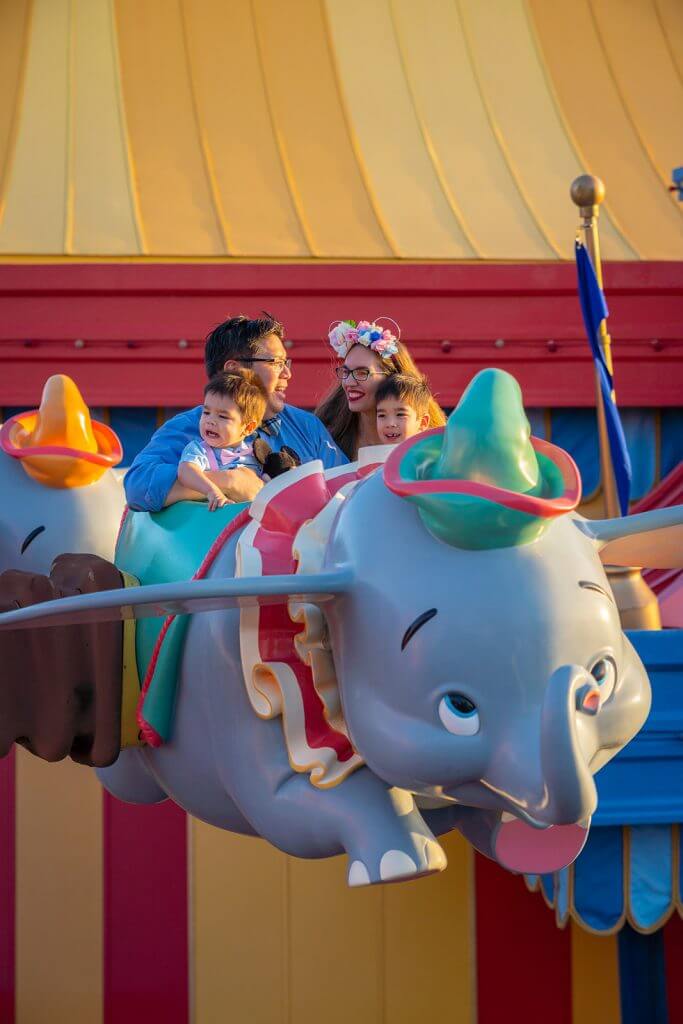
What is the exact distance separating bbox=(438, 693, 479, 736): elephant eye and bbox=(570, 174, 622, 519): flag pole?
2.66 metres

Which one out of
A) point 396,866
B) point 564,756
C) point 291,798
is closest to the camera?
point 564,756

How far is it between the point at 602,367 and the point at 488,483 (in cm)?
268

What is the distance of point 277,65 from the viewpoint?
6.23 m

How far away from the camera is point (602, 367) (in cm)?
446

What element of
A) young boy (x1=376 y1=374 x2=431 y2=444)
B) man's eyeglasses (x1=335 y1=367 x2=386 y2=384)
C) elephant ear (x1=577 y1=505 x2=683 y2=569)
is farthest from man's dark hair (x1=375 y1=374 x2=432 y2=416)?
elephant ear (x1=577 y1=505 x2=683 y2=569)

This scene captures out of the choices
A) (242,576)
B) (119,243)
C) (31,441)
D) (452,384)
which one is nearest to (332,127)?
(119,243)

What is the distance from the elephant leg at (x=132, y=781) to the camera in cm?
261

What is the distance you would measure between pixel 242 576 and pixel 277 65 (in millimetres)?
4542

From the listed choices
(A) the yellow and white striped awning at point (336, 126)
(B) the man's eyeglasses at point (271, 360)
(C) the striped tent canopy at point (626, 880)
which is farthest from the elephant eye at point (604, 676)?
(A) the yellow and white striped awning at point (336, 126)

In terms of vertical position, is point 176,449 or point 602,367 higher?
→ point 602,367

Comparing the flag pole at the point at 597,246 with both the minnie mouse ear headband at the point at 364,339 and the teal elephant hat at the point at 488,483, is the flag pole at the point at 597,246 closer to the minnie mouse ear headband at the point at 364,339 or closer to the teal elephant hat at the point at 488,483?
the minnie mouse ear headband at the point at 364,339

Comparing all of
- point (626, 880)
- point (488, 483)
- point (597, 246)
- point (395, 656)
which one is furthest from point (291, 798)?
point (597, 246)

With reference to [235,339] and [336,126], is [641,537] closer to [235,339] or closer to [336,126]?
[235,339]

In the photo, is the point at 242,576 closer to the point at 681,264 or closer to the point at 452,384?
the point at 452,384
